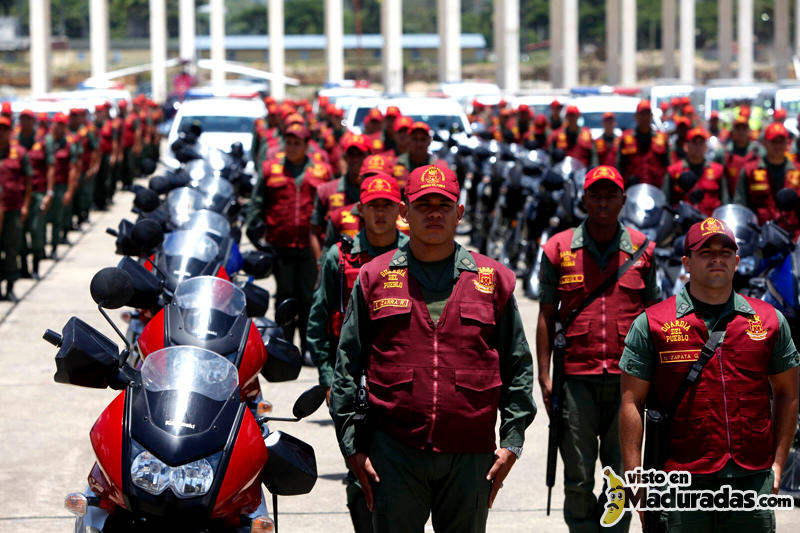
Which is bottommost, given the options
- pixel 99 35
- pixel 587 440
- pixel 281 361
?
pixel 587 440

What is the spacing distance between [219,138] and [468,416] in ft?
69.4

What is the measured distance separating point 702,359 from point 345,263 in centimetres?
233

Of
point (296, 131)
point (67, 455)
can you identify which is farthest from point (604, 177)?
point (296, 131)

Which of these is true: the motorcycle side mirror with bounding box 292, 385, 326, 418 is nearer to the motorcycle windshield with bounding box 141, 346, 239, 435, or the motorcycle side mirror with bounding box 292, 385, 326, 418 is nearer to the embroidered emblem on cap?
the motorcycle windshield with bounding box 141, 346, 239, 435

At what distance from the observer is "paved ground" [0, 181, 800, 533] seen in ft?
25.6

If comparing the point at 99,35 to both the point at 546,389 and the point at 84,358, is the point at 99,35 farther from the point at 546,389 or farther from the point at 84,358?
the point at 84,358

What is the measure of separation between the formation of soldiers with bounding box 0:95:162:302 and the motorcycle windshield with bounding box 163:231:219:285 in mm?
6893

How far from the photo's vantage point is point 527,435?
31.9 ft

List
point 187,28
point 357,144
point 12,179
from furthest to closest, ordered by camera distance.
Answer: point 187,28 < point 12,179 < point 357,144

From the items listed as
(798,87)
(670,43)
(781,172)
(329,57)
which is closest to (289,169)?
(781,172)

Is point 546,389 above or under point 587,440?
above

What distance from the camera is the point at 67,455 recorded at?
9.20 meters

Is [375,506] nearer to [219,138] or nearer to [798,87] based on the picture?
[219,138]

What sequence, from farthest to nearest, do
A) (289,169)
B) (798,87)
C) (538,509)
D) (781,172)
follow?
(798,87)
(781,172)
(289,169)
(538,509)
